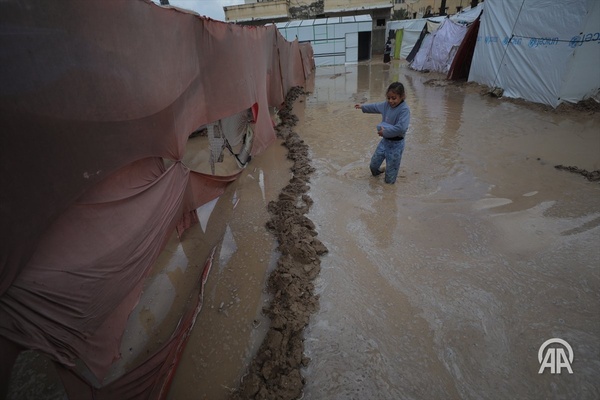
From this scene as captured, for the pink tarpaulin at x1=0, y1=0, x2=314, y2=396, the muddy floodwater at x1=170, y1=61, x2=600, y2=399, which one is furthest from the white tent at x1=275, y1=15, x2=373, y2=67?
the pink tarpaulin at x1=0, y1=0, x2=314, y2=396

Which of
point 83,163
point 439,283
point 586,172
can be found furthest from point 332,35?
point 83,163

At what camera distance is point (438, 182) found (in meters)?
4.63

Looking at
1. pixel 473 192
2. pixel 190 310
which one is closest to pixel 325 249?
pixel 190 310

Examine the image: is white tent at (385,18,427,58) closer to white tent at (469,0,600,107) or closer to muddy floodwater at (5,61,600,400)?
white tent at (469,0,600,107)

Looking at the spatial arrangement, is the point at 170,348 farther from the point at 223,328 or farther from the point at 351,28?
the point at 351,28

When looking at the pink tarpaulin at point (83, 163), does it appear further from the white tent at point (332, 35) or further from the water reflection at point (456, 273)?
the white tent at point (332, 35)

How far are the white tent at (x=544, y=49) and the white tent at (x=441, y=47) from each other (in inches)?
152

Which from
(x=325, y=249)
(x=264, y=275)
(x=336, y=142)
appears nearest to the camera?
(x=264, y=275)

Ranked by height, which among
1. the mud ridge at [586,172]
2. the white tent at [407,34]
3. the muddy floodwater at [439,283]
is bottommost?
the muddy floodwater at [439,283]

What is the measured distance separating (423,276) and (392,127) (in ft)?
6.77

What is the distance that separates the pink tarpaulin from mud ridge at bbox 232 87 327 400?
990 mm

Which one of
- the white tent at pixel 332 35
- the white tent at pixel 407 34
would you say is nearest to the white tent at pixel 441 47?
the white tent at pixel 407 34

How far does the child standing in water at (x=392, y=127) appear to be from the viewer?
401cm

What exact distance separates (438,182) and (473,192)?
52 cm
